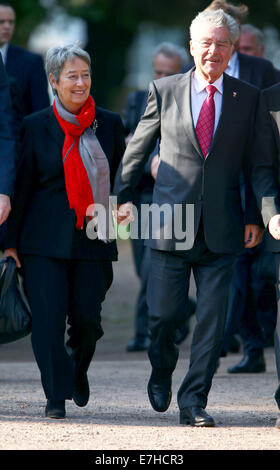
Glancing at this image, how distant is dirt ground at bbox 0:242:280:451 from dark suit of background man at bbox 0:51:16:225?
112 centimetres

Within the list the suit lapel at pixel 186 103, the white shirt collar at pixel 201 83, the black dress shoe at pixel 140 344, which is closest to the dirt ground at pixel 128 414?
the black dress shoe at pixel 140 344

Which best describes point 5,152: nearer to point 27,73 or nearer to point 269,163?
point 269,163

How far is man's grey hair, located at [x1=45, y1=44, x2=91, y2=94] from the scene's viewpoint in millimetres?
6105

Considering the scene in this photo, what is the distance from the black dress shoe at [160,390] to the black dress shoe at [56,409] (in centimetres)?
48

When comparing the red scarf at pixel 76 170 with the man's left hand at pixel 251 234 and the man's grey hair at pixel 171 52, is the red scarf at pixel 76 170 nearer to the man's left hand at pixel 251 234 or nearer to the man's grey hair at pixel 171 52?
the man's left hand at pixel 251 234

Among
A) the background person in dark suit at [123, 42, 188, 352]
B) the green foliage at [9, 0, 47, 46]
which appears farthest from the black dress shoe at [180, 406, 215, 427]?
the green foliage at [9, 0, 47, 46]

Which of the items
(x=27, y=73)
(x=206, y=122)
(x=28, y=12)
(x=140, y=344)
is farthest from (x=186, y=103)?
(x=28, y=12)

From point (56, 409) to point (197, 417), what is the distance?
0.74 metres

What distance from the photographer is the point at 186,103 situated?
6.07 m

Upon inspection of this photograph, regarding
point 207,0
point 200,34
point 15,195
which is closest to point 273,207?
point 200,34

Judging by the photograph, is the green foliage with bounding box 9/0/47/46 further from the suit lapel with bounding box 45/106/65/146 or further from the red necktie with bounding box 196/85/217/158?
the red necktie with bounding box 196/85/217/158

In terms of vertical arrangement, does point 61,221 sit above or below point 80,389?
above

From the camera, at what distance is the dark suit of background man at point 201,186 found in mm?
6047

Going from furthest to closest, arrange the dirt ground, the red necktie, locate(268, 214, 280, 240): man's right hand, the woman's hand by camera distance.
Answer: the woman's hand, the red necktie, locate(268, 214, 280, 240): man's right hand, the dirt ground
